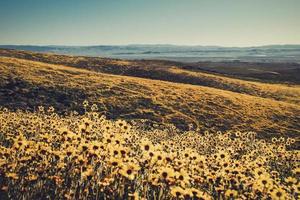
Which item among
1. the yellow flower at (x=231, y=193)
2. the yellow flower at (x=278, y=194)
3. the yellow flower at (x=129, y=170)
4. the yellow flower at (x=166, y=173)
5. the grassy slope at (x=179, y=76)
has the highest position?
the yellow flower at (x=166, y=173)

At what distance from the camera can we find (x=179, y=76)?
6400 centimetres

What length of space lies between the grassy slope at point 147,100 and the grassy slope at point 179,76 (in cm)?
799

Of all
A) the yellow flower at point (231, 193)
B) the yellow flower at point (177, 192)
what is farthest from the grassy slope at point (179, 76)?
the yellow flower at point (177, 192)

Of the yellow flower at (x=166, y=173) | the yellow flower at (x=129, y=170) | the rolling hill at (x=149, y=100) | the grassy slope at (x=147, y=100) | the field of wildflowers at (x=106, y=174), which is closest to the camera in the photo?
the yellow flower at (x=166, y=173)

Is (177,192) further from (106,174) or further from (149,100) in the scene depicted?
(149,100)

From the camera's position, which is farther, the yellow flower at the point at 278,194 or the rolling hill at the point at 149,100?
the rolling hill at the point at 149,100

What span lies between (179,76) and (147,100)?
68.0 feet

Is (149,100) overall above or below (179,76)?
above


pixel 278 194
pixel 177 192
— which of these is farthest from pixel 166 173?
pixel 278 194

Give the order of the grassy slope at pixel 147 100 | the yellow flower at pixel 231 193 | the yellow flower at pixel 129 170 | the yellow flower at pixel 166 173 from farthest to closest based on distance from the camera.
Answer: the grassy slope at pixel 147 100 < the yellow flower at pixel 231 193 < the yellow flower at pixel 129 170 < the yellow flower at pixel 166 173

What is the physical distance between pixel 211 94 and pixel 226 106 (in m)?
4.47

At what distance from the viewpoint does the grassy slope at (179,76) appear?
5784cm

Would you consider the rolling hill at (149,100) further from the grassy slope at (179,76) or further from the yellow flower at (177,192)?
the yellow flower at (177,192)

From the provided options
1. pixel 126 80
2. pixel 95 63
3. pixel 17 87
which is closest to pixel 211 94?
pixel 126 80
